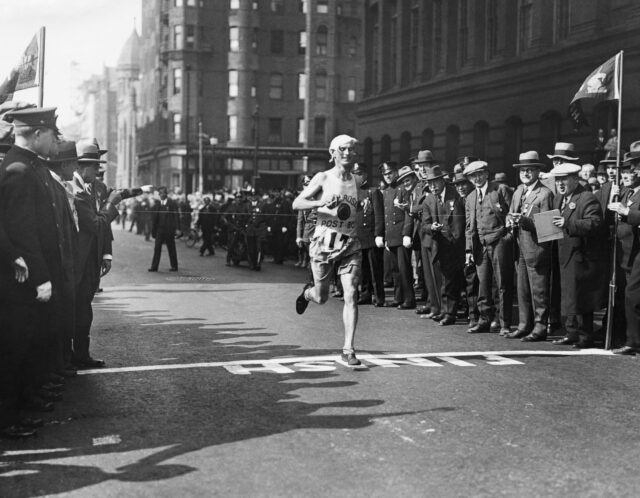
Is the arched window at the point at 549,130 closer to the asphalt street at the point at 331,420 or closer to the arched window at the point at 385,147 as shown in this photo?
the arched window at the point at 385,147

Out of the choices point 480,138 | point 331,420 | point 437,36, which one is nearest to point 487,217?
point 331,420

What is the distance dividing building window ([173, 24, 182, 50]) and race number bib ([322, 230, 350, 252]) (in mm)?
69858

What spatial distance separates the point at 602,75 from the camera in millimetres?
12047

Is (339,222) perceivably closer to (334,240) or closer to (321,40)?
(334,240)

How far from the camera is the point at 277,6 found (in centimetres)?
7888

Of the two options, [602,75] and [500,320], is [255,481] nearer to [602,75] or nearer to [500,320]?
[500,320]

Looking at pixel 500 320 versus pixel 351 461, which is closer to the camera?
pixel 351 461

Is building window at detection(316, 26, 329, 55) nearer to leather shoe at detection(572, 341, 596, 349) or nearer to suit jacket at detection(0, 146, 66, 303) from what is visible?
leather shoe at detection(572, 341, 596, 349)

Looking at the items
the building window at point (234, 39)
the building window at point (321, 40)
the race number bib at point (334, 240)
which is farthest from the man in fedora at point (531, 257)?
the building window at point (321, 40)

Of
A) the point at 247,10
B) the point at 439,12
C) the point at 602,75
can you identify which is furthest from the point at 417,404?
the point at 247,10

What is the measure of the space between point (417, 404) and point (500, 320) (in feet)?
16.0

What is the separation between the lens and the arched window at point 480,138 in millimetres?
33781

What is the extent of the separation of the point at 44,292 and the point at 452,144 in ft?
101

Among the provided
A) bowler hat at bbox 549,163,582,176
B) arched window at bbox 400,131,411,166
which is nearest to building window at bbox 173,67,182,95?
arched window at bbox 400,131,411,166
